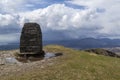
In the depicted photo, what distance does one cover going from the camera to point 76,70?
4422 centimetres

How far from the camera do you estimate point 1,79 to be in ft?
134

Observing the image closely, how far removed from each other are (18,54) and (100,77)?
61.6 feet

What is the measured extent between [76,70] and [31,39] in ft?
50.9

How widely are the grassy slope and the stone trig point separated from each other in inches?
257

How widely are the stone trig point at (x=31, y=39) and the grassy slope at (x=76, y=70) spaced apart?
6.52 m

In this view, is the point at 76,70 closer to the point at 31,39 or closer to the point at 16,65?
the point at 16,65

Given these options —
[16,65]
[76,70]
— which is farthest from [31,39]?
[76,70]

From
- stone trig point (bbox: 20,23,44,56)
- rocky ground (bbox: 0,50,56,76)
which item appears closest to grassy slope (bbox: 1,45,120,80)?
rocky ground (bbox: 0,50,56,76)

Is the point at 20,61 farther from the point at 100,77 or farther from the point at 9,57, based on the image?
the point at 100,77

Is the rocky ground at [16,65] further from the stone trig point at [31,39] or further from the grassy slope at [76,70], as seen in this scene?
the stone trig point at [31,39]

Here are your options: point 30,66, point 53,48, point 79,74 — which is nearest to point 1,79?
point 30,66

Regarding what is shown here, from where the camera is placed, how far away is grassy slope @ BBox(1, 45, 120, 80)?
4166 cm

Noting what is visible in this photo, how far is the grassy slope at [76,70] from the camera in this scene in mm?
41656

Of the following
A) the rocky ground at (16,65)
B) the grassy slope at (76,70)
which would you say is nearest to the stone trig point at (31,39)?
the rocky ground at (16,65)
